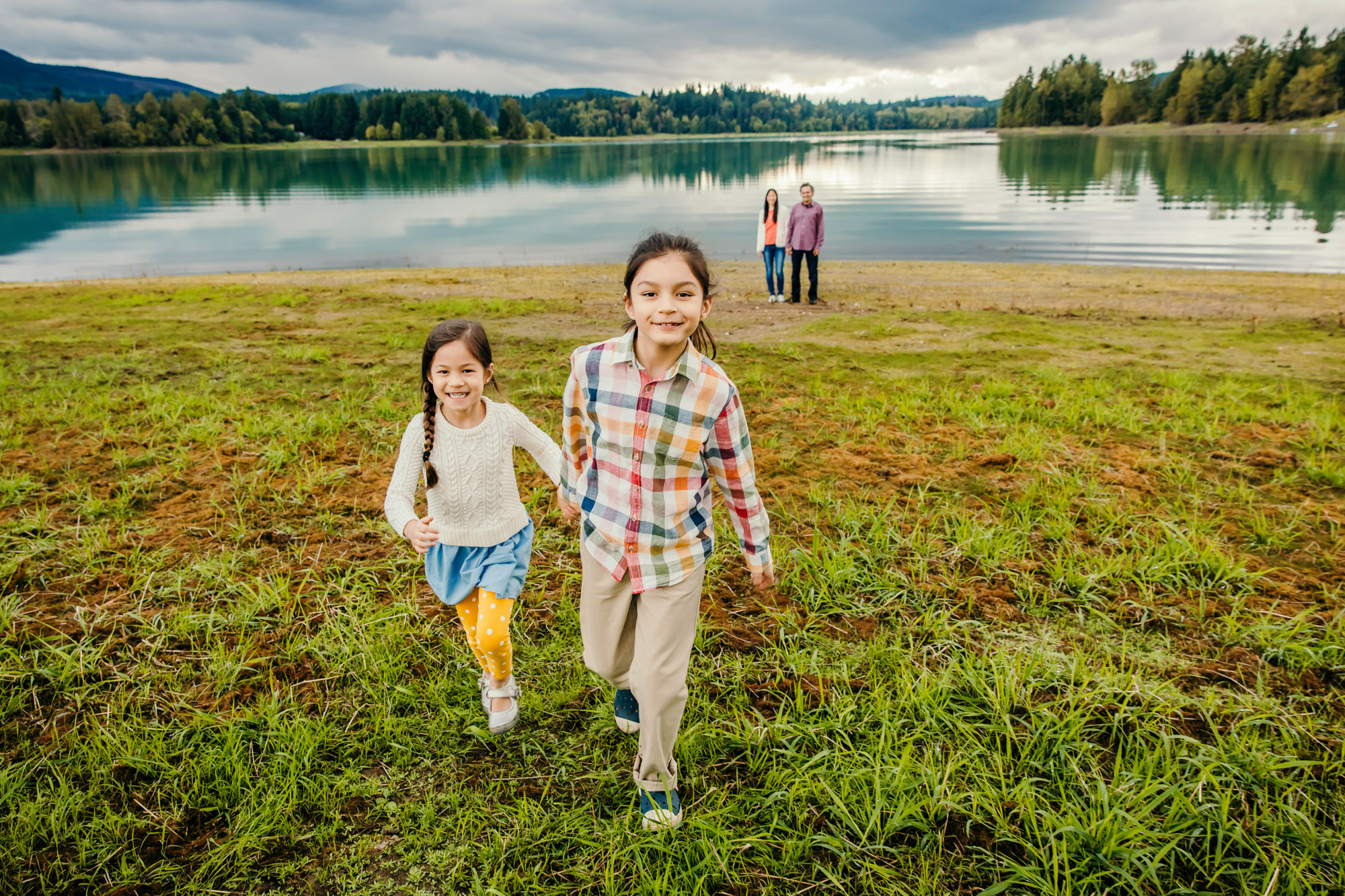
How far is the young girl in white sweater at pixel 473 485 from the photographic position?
8.08ft

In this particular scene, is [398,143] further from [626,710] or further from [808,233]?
[626,710]

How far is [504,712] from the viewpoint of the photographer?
2.67 metres

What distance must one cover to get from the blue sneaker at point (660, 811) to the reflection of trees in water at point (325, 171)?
1753 inches

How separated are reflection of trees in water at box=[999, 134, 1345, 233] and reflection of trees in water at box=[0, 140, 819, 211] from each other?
2206 centimetres

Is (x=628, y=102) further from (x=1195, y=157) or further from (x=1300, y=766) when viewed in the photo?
(x=1300, y=766)

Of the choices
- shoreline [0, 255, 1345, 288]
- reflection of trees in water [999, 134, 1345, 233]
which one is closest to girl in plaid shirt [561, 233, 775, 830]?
shoreline [0, 255, 1345, 288]

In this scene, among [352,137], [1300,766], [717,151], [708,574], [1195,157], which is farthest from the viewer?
[352,137]

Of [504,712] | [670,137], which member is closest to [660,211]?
[504,712]

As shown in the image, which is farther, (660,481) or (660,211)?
(660,211)

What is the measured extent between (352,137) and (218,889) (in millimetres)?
146413

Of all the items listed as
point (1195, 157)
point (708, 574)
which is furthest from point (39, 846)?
point (1195, 157)

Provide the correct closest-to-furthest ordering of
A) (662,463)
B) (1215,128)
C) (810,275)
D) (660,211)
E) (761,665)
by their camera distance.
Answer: (662,463), (761,665), (810,275), (660,211), (1215,128)

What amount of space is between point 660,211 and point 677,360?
106 feet

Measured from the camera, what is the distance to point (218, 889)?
2.06 metres
